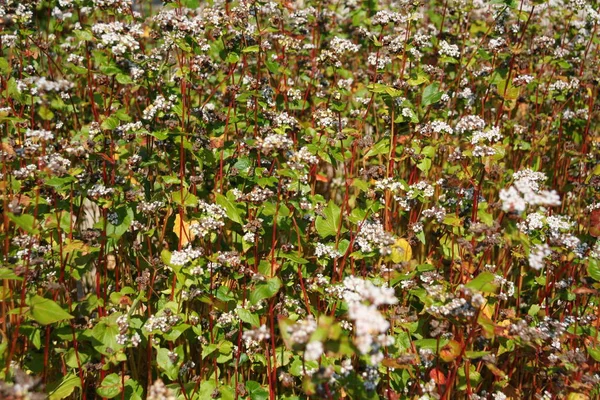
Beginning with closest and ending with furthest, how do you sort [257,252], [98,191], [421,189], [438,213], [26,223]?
1. [26,223]
2. [98,191]
3. [257,252]
4. [438,213]
5. [421,189]

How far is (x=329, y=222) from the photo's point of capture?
4.29 meters

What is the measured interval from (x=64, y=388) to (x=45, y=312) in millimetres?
668

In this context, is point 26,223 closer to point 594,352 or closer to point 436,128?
point 436,128

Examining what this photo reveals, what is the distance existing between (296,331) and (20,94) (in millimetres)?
3493

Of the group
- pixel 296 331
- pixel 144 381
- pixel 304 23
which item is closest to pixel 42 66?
pixel 304 23

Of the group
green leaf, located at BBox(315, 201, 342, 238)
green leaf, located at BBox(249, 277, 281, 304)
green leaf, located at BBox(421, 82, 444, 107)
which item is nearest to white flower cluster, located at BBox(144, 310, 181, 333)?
green leaf, located at BBox(249, 277, 281, 304)

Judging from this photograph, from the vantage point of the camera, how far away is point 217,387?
3754 mm

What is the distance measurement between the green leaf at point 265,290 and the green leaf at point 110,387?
1118 millimetres

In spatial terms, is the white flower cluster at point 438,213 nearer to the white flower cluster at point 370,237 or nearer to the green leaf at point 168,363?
the white flower cluster at point 370,237

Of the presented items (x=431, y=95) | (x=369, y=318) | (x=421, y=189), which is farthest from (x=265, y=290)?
(x=431, y=95)

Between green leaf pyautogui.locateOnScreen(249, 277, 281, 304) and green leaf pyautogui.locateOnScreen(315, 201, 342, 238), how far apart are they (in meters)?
0.63

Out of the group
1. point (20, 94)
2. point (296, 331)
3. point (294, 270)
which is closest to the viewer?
point (296, 331)

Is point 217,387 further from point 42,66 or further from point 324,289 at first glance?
point 42,66

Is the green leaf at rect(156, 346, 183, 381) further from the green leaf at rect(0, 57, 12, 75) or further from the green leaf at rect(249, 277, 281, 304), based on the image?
the green leaf at rect(0, 57, 12, 75)
